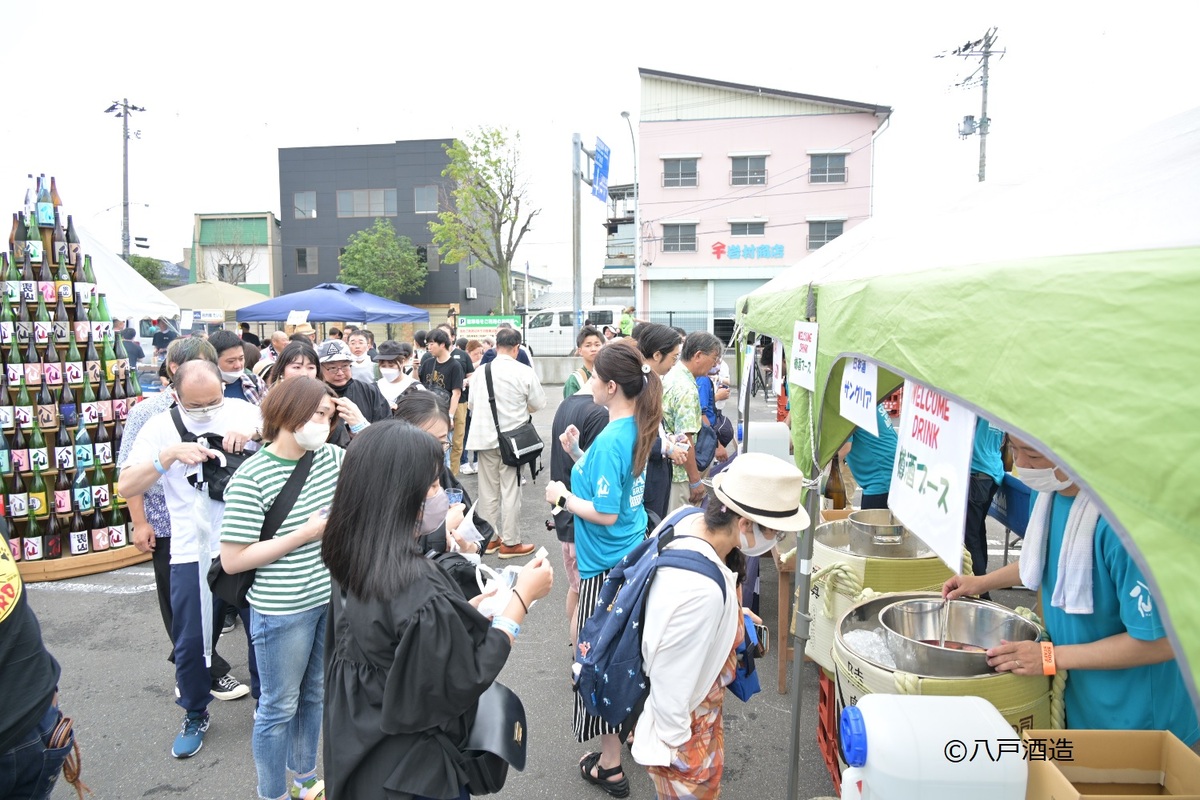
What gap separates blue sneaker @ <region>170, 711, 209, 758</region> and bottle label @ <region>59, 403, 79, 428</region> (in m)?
3.40

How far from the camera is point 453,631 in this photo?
168 centimetres

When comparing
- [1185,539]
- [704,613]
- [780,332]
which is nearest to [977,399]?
[1185,539]

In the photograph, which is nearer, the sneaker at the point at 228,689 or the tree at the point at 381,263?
the sneaker at the point at 228,689

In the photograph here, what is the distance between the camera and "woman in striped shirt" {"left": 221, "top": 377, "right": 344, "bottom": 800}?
2.40m

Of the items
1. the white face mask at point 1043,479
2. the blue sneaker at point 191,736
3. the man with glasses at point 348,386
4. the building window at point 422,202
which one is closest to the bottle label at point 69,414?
the man with glasses at point 348,386

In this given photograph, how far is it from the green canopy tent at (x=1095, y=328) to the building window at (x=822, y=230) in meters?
29.6

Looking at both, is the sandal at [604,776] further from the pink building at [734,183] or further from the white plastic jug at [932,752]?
the pink building at [734,183]

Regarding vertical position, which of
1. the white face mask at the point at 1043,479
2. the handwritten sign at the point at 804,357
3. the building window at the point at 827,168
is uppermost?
the building window at the point at 827,168

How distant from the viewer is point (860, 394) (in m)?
2.35

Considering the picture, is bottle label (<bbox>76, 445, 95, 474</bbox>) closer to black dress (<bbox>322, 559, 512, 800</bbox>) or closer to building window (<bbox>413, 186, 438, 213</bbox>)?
black dress (<bbox>322, 559, 512, 800</bbox>)

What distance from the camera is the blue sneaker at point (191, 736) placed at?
3242mm

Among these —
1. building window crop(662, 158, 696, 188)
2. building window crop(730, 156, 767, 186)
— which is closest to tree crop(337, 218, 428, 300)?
building window crop(662, 158, 696, 188)

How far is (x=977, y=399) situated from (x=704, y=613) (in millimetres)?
1006

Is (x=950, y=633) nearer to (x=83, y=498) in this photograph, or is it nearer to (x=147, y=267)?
(x=83, y=498)
